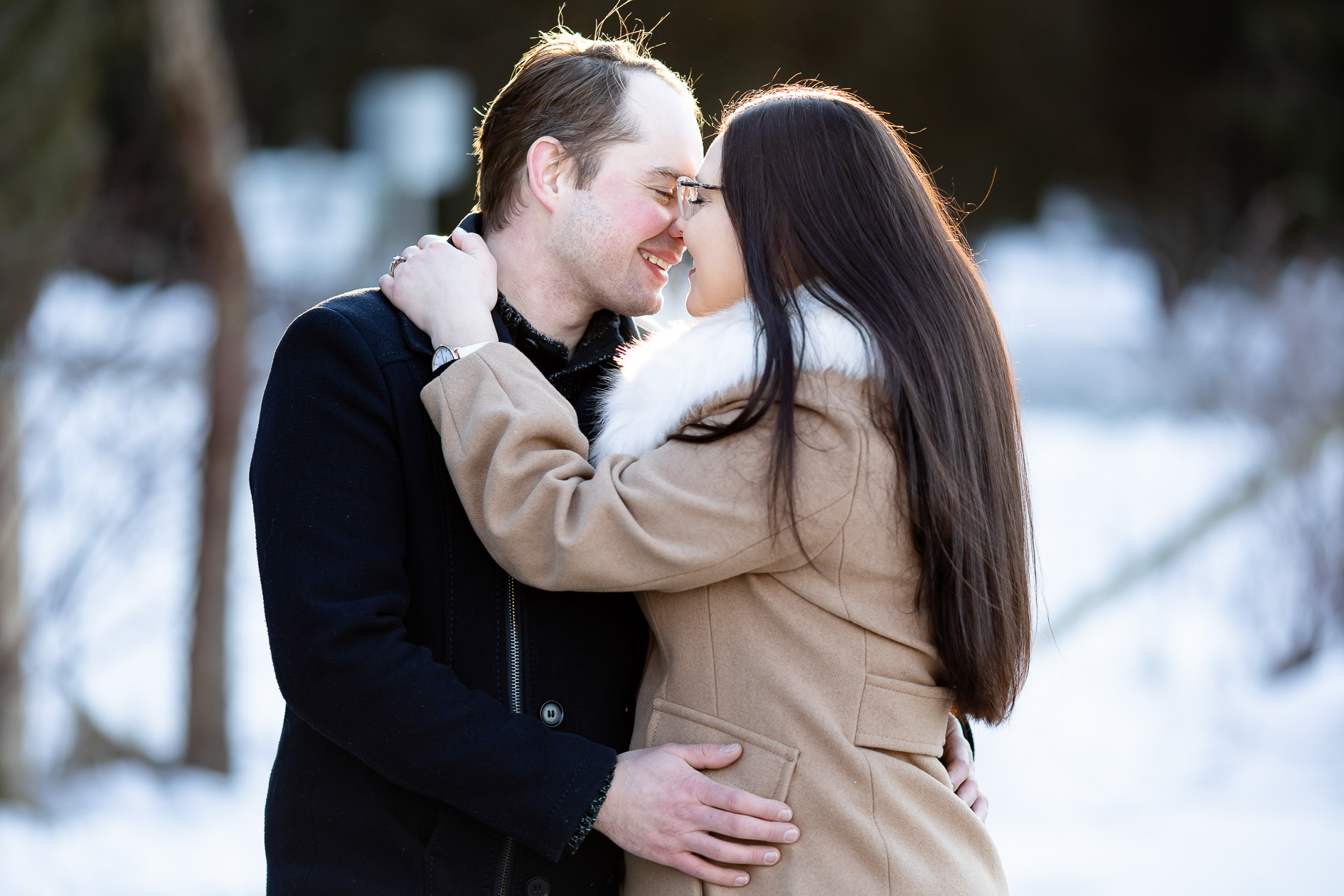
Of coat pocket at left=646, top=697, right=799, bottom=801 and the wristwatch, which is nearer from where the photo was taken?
coat pocket at left=646, top=697, right=799, bottom=801

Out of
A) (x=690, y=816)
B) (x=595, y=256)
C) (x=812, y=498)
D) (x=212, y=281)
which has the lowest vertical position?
(x=690, y=816)

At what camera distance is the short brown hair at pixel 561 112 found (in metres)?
2.22

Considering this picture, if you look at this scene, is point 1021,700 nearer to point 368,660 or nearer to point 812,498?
point 812,498

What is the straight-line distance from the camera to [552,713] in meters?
1.84

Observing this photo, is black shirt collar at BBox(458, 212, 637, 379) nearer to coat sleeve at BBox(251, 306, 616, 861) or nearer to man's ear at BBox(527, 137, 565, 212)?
man's ear at BBox(527, 137, 565, 212)

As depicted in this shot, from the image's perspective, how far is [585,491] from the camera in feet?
5.43

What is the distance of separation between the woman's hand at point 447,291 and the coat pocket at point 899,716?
78 centimetres

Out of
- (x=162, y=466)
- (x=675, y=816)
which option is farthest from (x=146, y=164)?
(x=675, y=816)

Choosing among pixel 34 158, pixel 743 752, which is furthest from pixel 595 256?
pixel 34 158

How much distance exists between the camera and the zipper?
5.87 ft

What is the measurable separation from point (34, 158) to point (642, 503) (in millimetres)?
4131

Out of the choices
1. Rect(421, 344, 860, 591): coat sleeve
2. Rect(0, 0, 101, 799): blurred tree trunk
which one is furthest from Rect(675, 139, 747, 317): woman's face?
Rect(0, 0, 101, 799): blurred tree trunk

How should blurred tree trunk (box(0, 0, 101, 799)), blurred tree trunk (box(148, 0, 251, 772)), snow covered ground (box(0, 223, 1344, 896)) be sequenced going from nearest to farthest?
1. snow covered ground (box(0, 223, 1344, 896))
2. blurred tree trunk (box(0, 0, 101, 799))
3. blurred tree trunk (box(148, 0, 251, 772))

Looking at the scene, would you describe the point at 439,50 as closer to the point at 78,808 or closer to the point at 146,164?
the point at 146,164
